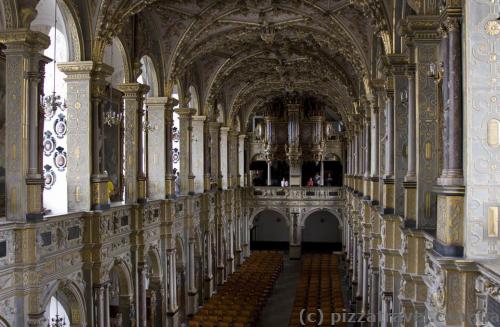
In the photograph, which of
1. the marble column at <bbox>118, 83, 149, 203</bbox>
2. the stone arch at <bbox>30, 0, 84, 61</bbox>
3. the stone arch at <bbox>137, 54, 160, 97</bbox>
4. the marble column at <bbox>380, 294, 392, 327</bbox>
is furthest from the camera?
the stone arch at <bbox>137, 54, 160, 97</bbox>

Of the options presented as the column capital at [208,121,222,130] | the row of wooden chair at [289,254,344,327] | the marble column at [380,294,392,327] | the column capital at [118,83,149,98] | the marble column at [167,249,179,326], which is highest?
the column capital at [118,83,149,98]

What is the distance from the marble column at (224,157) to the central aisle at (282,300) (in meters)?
6.33

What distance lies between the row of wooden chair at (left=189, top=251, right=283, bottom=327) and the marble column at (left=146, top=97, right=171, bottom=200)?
15.4 ft

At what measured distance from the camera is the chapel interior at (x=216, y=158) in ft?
21.4

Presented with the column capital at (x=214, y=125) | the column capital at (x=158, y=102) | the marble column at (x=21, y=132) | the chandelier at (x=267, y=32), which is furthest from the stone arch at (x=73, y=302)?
the column capital at (x=214, y=125)

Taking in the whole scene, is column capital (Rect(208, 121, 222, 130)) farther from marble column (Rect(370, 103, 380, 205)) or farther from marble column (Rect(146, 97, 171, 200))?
marble column (Rect(370, 103, 380, 205))

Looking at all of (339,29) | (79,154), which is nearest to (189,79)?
(339,29)

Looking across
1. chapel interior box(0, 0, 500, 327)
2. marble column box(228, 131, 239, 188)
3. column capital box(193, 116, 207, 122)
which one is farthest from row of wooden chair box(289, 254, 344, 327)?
column capital box(193, 116, 207, 122)

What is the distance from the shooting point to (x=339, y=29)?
62.0 ft

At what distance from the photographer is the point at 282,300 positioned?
27.9 m

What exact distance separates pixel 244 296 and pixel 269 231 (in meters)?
19.8

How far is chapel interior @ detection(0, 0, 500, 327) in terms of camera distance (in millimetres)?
6527

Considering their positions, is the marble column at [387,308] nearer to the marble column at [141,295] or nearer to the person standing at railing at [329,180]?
the marble column at [141,295]

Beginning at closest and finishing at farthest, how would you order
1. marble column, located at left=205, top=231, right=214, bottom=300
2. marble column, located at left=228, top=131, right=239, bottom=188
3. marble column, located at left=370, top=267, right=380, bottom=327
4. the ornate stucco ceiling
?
marble column, located at left=370, top=267, right=380, bottom=327
the ornate stucco ceiling
marble column, located at left=205, top=231, right=214, bottom=300
marble column, located at left=228, top=131, right=239, bottom=188
